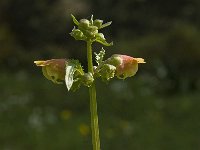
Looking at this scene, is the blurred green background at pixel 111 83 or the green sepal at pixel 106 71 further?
the blurred green background at pixel 111 83

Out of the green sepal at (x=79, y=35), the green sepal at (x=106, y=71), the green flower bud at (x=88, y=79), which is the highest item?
the green sepal at (x=79, y=35)

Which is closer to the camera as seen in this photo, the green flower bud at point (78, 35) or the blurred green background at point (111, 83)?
the green flower bud at point (78, 35)

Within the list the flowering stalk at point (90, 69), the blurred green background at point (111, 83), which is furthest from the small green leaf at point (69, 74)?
the blurred green background at point (111, 83)

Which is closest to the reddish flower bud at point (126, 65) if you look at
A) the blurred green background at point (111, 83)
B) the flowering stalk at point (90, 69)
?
the flowering stalk at point (90, 69)

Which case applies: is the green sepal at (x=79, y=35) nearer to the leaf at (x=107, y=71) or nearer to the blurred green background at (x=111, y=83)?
the leaf at (x=107, y=71)

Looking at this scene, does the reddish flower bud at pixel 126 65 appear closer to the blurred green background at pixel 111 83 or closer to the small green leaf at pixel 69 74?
the small green leaf at pixel 69 74

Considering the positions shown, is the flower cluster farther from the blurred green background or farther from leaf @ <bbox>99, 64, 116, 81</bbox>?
the blurred green background

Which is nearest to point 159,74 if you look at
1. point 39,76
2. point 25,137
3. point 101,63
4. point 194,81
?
point 194,81

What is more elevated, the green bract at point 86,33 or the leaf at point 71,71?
the green bract at point 86,33
